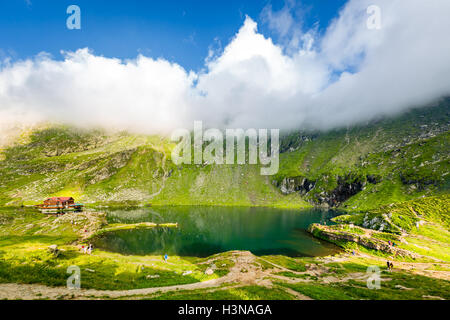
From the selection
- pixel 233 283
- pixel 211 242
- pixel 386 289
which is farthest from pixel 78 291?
pixel 211 242

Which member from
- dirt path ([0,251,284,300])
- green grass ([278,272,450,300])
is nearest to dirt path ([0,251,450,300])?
dirt path ([0,251,284,300])

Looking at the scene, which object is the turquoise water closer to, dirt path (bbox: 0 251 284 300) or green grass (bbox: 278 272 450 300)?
green grass (bbox: 278 272 450 300)

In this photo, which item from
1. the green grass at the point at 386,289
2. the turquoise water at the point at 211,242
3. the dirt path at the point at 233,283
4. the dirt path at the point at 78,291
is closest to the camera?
the dirt path at the point at 78,291

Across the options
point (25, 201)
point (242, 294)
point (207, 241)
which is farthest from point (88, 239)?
point (25, 201)

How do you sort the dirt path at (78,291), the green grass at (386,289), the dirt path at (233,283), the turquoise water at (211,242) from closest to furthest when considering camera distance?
1. the dirt path at (78,291)
2. the dirt path at (233,283)
3. the green grass at (386,289)
4. the turquoise water at (211,242)

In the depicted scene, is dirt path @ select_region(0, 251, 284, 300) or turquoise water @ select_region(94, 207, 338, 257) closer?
dirt path @ select_region(0, 251, 284, 300)

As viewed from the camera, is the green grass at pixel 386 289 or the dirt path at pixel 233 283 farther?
the green grass at pixel 386 289

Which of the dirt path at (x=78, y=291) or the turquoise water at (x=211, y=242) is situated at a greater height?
the dirt path at (x=78, y=291)

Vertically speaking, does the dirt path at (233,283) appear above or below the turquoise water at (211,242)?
above

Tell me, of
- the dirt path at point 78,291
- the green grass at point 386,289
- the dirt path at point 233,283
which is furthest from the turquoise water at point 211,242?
the dirt path at point 78,291

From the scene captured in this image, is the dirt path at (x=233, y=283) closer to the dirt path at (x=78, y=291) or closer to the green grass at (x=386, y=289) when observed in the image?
the dirt path at (x=78, y=291)

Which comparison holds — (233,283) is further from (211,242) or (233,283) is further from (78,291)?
(211,242)

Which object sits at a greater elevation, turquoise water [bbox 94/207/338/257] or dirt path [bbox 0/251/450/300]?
dirt path [bbox 0/251/450/300]
